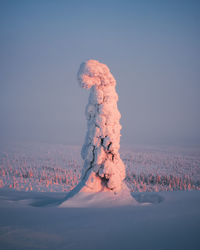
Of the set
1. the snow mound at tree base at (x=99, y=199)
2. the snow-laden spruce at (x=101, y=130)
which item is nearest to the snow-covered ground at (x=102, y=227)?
the snow mound at tree base at (x=99, y=199)

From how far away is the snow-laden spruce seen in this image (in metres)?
6.84

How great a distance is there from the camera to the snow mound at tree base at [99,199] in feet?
19.3

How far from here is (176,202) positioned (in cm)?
602

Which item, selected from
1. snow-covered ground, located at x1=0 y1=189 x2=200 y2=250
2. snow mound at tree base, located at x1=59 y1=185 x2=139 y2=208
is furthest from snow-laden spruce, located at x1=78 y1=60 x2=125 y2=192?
snow-covered ground, located at x1=0 y1=189 x2=200 y2=250

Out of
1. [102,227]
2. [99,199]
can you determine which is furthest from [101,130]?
[102,227]

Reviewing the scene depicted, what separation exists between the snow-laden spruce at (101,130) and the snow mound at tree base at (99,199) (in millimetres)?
312

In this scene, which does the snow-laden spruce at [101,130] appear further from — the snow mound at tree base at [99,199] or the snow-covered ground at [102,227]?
the snow-covered ground at [102,227]

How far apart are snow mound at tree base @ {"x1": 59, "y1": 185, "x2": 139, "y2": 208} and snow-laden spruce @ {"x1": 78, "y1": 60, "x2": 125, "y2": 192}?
312 mm

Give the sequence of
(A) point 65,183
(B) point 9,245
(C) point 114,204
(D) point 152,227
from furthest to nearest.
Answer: (A) point 65,183, (C) point 114,204, (D) point 152,227, (B) point 9,245

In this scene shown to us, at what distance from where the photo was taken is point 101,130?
6973 mm

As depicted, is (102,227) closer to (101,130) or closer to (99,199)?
(99,199)

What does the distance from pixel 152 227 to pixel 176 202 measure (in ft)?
7.40

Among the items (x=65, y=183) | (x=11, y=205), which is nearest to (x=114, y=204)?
(x=11, y=205)

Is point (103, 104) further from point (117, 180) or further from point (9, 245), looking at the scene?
point (9, 245)
